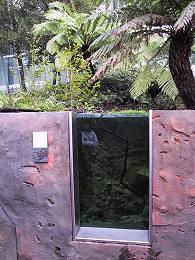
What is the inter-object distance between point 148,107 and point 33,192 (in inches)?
113

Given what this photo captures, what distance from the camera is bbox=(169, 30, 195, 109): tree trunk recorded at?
3916 millimetres

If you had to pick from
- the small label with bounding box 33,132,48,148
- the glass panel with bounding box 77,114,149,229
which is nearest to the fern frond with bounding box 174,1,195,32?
the glass panel with bounding box 77,114,149,229

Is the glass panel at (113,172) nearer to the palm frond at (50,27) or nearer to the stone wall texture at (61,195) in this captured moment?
the stone wall texture at (61,195)

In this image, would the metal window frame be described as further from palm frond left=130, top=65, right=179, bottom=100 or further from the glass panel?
palm frond left=130, top=65, right=179, bottom=100

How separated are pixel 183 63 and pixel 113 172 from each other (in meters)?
1.42


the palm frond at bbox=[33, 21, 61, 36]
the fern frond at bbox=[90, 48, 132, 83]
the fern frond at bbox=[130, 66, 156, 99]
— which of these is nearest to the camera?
the fern frond at bbox=[90, 48, 132, 83]

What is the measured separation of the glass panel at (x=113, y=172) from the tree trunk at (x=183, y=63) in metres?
0.99

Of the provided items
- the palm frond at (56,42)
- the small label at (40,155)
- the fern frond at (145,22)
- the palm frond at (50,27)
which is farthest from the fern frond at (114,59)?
the palm frond at (50,27)

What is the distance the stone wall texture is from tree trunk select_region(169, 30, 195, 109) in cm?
106

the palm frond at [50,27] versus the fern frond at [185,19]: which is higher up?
the palm frond at [50,27]

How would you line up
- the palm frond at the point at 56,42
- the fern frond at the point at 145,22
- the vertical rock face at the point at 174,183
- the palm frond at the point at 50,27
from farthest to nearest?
1. the palm frond at the point at 50,27
2. the palm frond at the point at 56,42
3. the fern frond at the point at 145,22
4. the vertical rock face at the point at 174,183

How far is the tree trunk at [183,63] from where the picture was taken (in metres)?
3.92

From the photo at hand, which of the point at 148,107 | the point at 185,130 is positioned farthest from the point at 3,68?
the point at 185,130

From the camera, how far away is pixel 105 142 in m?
3.47
